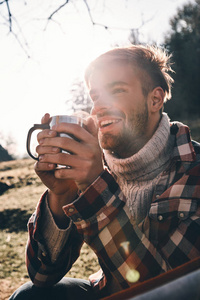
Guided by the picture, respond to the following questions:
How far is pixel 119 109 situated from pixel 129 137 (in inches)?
9.0

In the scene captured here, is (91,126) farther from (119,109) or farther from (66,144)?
(119,109)

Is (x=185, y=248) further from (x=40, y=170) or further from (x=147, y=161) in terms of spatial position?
(x=40, y=170)

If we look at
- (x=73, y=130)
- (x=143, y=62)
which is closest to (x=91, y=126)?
(x=73, y=130)

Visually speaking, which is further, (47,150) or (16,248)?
(16,248)

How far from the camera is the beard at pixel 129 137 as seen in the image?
167 centimetres

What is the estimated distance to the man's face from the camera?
65.4 inches

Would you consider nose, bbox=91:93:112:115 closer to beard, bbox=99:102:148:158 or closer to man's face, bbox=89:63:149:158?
man's face, bbox=89:63:149:158

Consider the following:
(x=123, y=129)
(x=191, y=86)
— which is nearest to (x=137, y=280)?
(x=123, y=129)

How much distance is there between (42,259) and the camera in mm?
1360

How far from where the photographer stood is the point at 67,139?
3.19ft

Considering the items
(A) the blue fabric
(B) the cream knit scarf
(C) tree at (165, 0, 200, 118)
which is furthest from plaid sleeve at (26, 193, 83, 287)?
(C) tree at (165, 0, 200, 118)

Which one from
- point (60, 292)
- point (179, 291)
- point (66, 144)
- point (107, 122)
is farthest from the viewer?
point (107, 122)

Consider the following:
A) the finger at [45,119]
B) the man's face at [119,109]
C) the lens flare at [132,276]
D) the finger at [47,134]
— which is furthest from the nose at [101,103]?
the lens flare at [132,276]

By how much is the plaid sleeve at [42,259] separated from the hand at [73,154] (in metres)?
0.49
